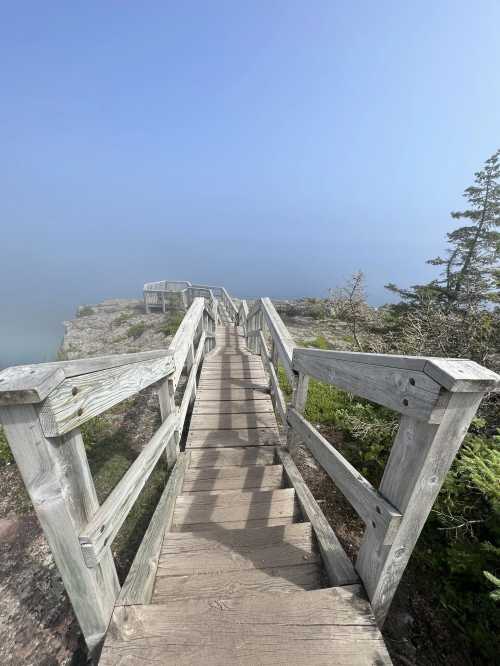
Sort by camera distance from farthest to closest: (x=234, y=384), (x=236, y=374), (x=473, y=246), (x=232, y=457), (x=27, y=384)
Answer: (x=473, y=246), (x=236, y=374), (x=234, y=384), (x=232, y=457), (x=27, y=384)

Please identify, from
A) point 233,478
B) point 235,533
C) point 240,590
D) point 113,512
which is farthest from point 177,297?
point 240,590

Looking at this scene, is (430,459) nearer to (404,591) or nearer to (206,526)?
(404,591)

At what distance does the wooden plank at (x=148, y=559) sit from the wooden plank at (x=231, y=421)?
1.11 meters

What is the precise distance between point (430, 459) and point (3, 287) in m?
263

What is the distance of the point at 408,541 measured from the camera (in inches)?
53.0

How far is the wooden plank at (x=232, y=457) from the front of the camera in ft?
9.98

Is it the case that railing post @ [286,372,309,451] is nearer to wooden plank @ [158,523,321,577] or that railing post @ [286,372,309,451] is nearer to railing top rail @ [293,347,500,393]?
wooden plank @ [158,523,321,577]

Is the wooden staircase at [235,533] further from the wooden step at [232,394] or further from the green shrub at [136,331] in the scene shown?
the green shrub at [136,331]

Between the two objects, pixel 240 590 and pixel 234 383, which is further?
pixel 234 383

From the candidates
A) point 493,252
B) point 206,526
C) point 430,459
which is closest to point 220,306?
point 493,252

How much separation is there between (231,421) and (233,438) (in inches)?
13.7

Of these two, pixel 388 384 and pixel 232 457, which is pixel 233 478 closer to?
pixel 232 457

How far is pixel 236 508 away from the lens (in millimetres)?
2383

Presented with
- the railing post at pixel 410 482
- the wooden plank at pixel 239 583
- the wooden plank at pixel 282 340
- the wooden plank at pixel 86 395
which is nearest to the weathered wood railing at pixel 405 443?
the railing post at pixel 410 482
